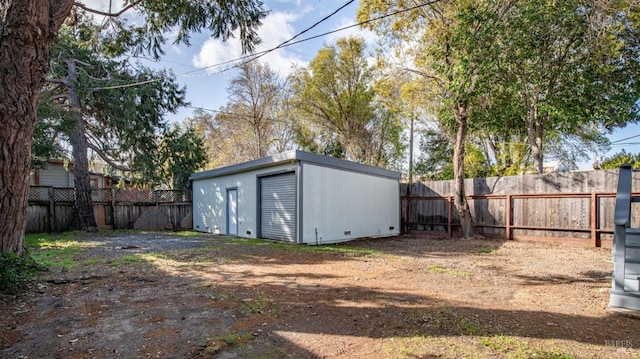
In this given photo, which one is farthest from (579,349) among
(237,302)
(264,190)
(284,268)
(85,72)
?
(85,72)

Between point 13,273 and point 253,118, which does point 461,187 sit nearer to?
point 13,273

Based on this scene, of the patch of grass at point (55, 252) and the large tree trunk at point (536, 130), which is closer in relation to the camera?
the patch of grass at point (55, 252)

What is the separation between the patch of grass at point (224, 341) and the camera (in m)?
2.55

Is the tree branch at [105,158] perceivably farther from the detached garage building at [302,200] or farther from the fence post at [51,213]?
the detached garage building at [302,200]

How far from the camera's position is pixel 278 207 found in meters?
9.43

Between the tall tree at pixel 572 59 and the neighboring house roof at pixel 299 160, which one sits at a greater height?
the tall tree at pixel 572 59

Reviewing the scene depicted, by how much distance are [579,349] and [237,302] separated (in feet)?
10.5

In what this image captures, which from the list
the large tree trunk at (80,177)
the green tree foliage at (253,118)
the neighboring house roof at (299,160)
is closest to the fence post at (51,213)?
the large tree trunk at (80,177)

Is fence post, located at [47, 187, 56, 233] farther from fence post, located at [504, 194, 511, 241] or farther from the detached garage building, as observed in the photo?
fence post, located at [504, 194, 511, 241]

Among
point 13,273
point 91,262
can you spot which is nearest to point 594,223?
point 91,262

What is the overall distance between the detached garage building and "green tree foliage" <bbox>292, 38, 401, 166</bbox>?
830 centimetres

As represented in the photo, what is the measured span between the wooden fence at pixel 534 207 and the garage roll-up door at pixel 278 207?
17.5 feet

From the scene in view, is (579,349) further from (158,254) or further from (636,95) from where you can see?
(636,95)

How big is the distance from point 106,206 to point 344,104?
Result: 1308 centimetres
